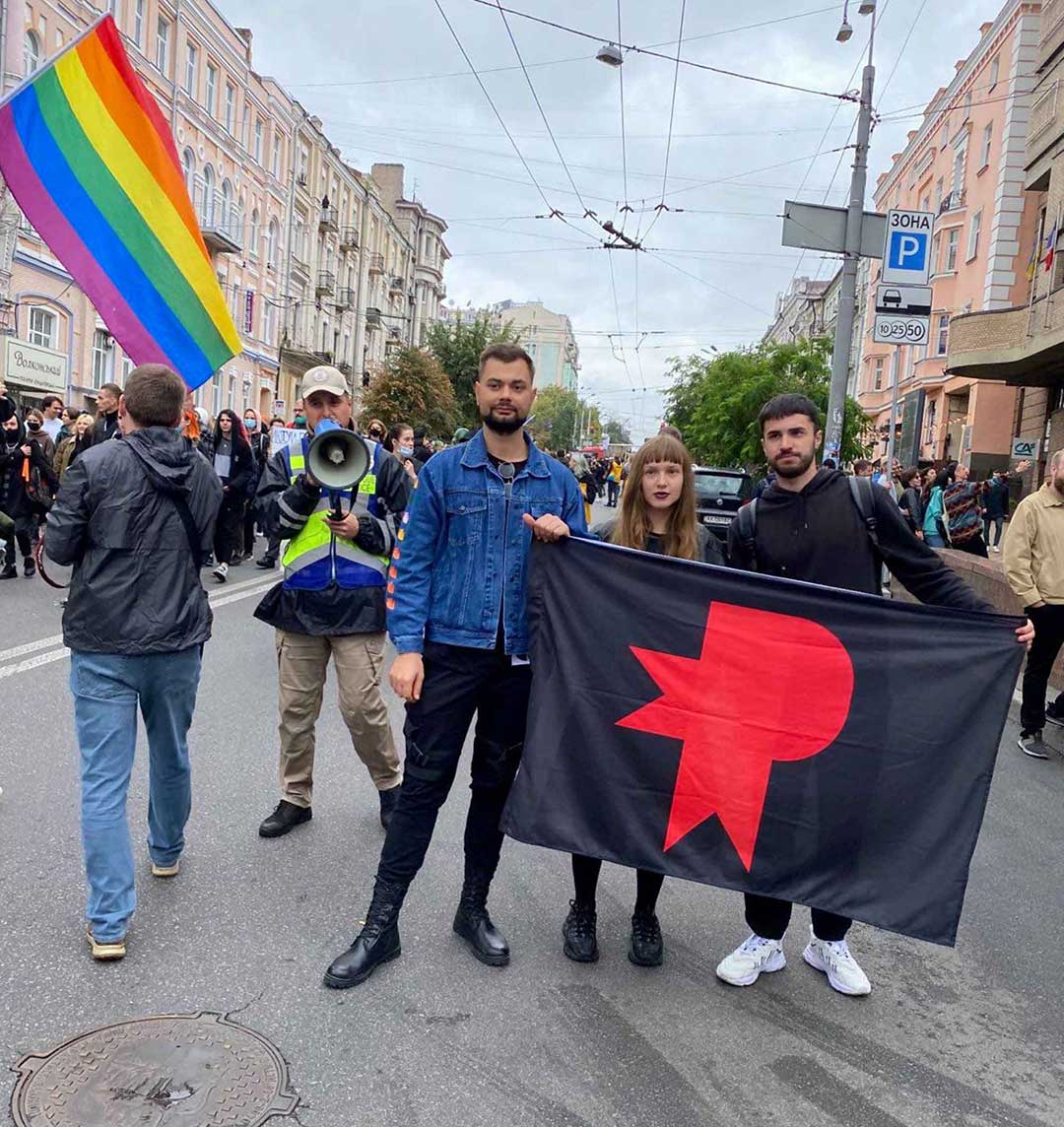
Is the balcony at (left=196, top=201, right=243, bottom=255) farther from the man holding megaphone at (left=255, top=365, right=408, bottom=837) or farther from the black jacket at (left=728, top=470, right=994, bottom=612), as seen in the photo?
the black jacket at (left=728, top=470, right=994, bottom=612)

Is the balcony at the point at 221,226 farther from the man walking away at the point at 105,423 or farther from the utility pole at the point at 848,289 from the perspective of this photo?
the man walking away at the point at 105,423

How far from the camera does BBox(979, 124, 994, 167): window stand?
118 ft

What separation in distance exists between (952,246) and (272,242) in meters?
27.0

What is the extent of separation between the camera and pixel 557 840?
3.54 m

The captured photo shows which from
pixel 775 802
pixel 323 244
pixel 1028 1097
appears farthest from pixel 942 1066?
pixel 323 244

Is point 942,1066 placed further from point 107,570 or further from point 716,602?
point 107,570

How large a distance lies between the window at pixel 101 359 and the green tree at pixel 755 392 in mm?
16264

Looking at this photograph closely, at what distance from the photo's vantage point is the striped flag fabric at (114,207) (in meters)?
5.08

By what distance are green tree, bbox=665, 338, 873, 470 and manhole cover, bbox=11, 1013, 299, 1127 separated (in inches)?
814

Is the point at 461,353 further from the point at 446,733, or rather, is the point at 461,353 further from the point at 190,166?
the point at 446,733

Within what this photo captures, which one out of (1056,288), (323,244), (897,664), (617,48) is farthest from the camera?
(323,244)

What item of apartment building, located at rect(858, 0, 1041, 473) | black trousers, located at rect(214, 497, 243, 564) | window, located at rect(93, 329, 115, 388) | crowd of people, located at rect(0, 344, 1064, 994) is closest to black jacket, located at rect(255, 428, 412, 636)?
black trousers, located at rect(214, 497, 243, 564)

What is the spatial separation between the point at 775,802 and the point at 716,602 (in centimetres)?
68

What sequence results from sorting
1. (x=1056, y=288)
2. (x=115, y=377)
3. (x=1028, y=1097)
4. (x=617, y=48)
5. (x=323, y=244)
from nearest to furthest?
(x=1028, y=1097) → (x=617, y=48) → (x=1056, y=288) → (x=115, y=377) → (x=323, y=244)
